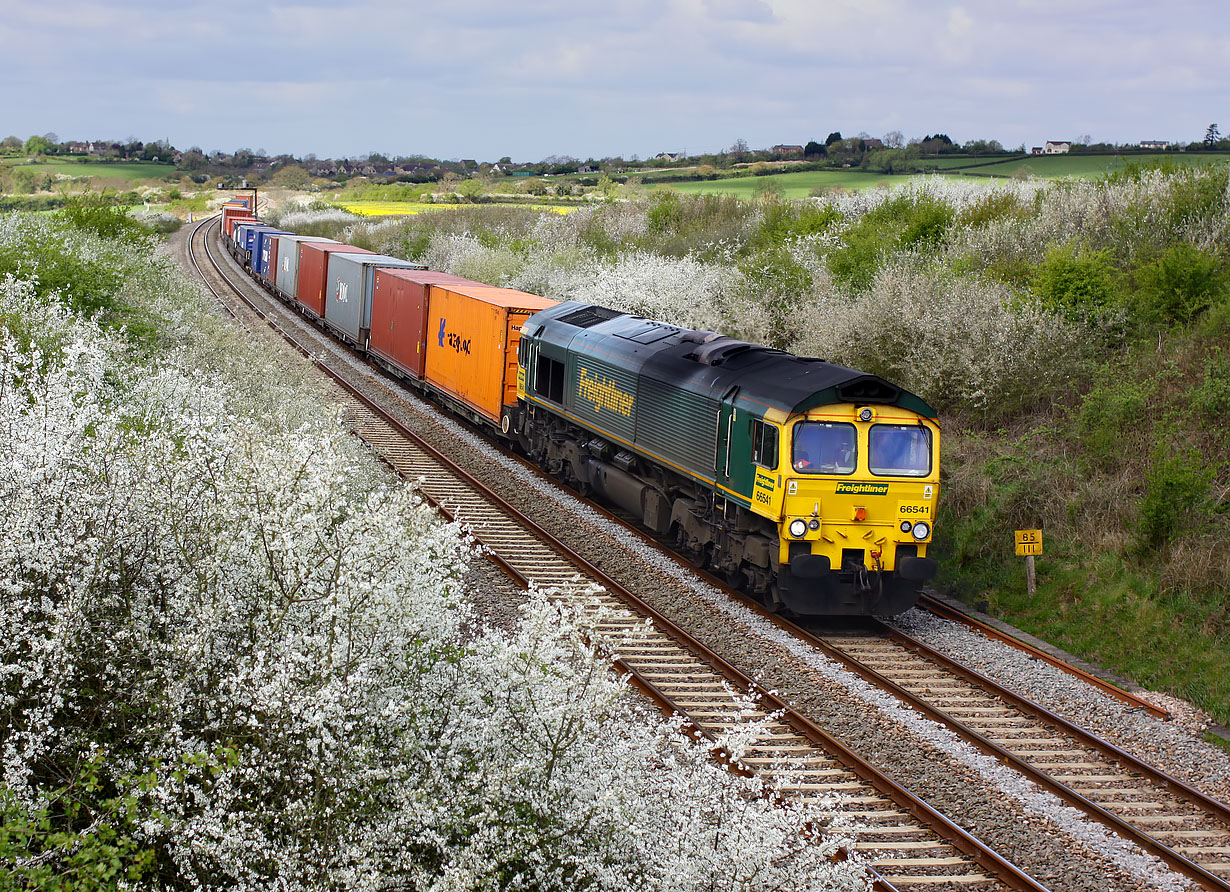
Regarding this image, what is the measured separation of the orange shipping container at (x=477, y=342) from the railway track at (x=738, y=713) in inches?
139

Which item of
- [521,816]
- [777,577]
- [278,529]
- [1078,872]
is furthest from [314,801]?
[777,577]

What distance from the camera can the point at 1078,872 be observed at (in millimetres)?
8617

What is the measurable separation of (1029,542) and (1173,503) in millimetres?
1978

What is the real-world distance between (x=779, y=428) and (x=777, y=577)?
6.55 feet

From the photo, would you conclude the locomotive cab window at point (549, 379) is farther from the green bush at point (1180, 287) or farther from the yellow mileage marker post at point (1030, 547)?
the green bush at point (1180, 287)

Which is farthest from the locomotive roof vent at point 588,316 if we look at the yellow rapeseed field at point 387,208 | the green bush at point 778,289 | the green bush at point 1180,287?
the yellow rapeseed field at point 387,208

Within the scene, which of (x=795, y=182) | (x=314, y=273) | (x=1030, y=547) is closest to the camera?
→ (x=1030, y=547)

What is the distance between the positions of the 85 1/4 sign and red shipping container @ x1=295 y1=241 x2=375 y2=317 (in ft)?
102

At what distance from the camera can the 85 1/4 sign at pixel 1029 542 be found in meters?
15.2

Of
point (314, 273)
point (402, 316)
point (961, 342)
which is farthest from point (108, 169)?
point (961, 342)

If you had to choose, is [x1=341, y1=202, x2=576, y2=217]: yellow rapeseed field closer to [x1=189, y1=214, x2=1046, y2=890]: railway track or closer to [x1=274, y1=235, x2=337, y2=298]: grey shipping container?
[x1=274, y1=235, x2=337, y2=298]: grey shipping container

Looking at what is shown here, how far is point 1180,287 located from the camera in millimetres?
19547

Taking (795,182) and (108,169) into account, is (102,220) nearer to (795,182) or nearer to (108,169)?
(795,182)

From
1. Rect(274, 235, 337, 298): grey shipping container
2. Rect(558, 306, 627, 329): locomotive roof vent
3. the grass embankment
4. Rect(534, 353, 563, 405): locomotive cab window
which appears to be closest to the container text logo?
Rect(534, 353, 563, 405): locomotive cab window
